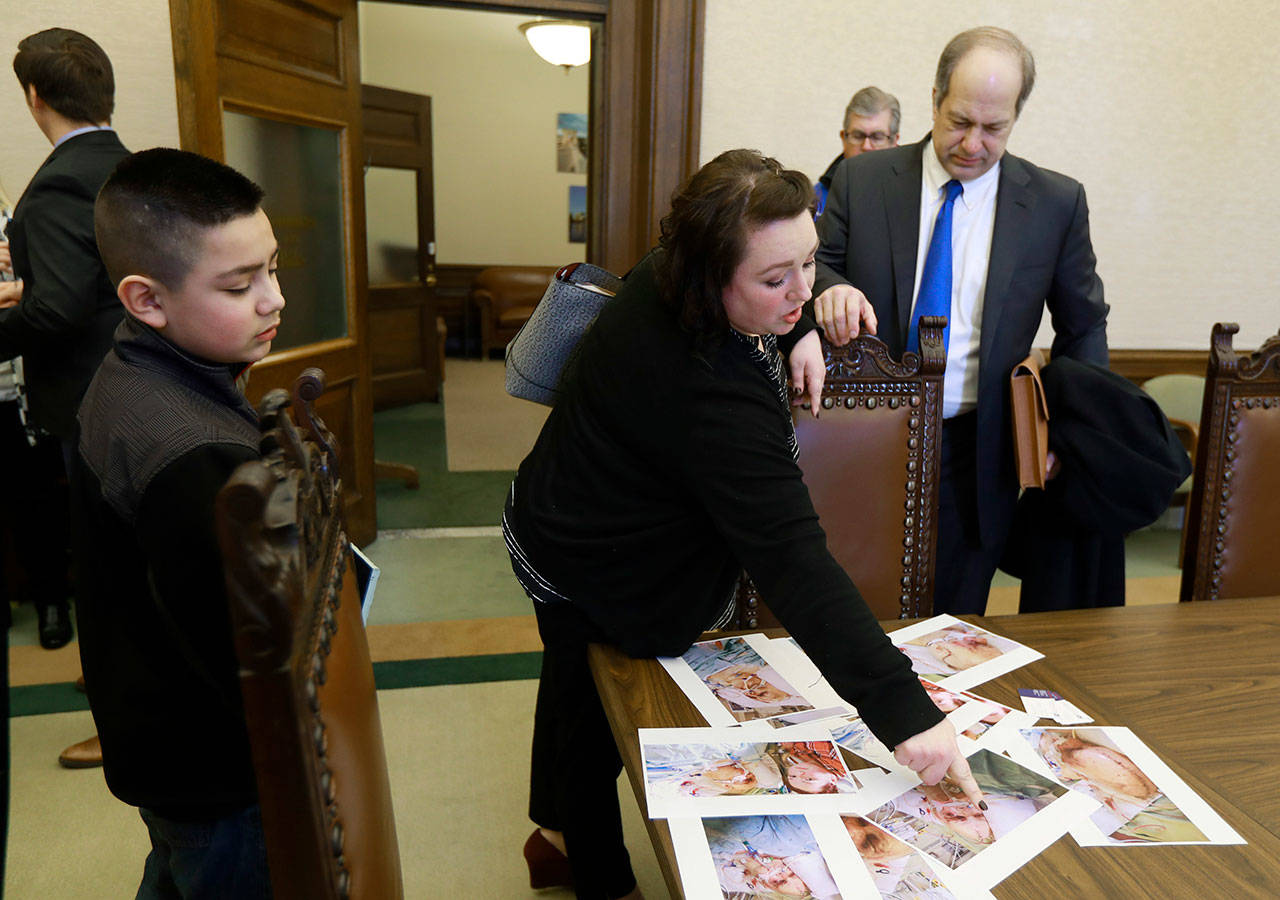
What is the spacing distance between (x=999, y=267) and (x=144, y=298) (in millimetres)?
1701

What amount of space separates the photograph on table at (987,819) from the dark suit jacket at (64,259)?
2.16 metres

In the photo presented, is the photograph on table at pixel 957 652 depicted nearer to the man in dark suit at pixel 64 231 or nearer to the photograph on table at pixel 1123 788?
the photograph on table at pixel 1123 788

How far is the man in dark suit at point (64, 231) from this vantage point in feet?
7.14

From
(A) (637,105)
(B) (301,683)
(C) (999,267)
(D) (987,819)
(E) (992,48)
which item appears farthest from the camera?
(A) (637,105)

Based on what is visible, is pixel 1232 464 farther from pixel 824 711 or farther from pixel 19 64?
pixel 19 64

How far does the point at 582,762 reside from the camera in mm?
1627

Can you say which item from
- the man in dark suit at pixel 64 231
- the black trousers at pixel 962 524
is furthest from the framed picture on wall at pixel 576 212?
the black trousers at pixel 962 524

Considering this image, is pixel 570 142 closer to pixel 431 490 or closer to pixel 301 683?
pixel 431 490

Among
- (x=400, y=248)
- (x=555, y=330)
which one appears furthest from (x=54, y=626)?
(x=400, y=248)

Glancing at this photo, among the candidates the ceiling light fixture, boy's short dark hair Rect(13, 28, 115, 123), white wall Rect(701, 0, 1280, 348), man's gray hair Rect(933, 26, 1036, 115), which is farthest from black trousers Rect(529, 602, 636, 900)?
the ceiling light fixture

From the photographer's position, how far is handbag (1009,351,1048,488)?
1.80 metres

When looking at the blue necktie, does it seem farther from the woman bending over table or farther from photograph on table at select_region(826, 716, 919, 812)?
photograph on table at select_region(826, 716, 919, 812)

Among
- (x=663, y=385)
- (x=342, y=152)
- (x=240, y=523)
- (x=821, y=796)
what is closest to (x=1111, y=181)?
(x=342, y=152)

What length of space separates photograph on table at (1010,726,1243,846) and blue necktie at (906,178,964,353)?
1.06 m
